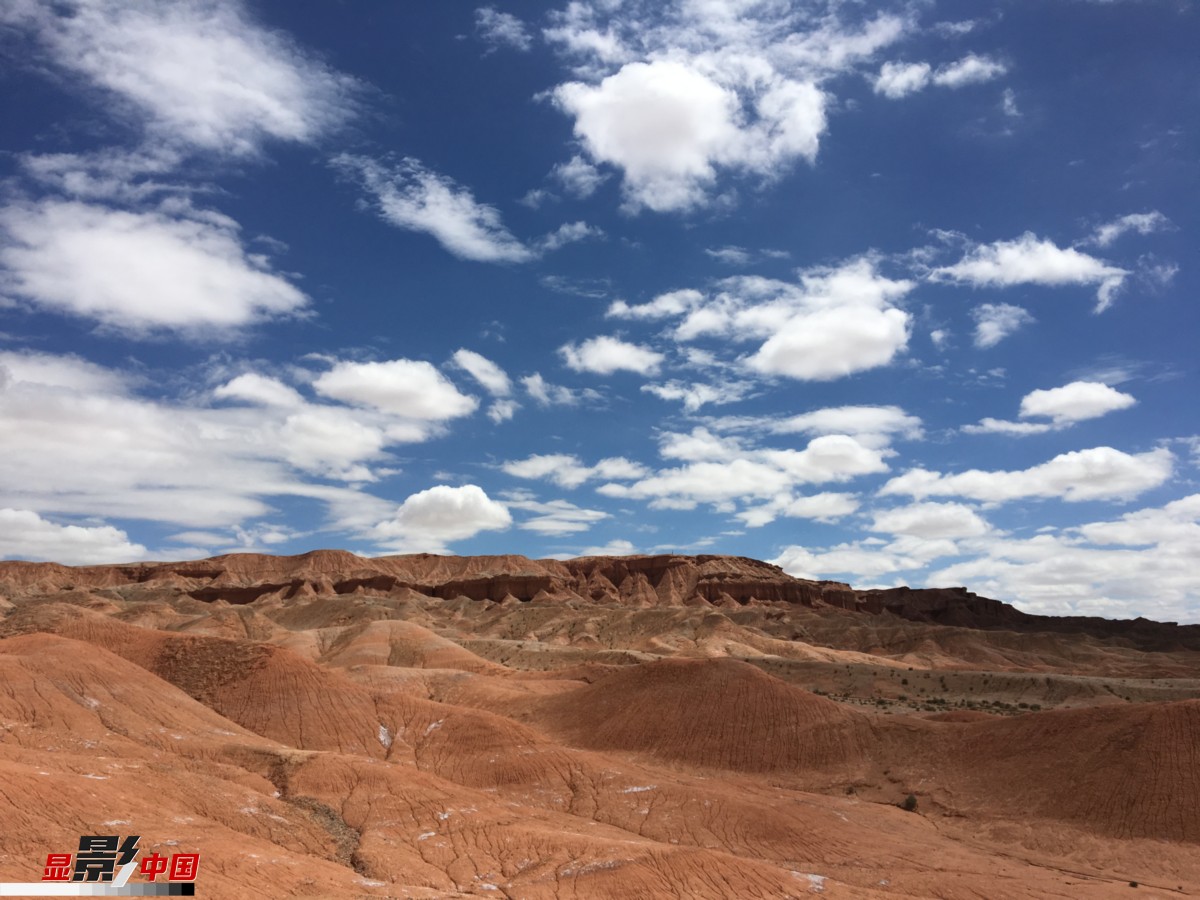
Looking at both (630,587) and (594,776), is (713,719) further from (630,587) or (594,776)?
(630,587)

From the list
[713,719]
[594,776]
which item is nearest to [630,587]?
[713,719]

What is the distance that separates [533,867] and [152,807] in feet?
41.6

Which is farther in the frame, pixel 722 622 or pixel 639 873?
pixel 722 622

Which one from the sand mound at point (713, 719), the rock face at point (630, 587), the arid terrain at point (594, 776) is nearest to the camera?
the arid terrain at point (594, 776)

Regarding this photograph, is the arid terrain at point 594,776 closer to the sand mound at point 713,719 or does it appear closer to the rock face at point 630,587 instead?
the sand mound at point 713,719

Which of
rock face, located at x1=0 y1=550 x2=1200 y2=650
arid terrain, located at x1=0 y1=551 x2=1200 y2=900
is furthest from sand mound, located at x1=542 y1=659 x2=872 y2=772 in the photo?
rock face, located at x1=0 y1=550 x2=1200 y2=650

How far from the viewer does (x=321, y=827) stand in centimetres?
3059

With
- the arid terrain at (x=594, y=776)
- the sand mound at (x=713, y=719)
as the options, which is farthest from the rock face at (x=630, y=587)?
the sand mound at (x=713, y=719)

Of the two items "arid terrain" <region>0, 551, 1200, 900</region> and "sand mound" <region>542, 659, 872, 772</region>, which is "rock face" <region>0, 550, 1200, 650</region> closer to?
"arid terrain" <region>0, 551, 1200, 900</region>

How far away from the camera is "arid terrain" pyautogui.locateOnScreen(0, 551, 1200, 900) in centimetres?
2644

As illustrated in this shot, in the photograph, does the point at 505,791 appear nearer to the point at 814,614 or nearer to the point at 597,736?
the point at 597,736

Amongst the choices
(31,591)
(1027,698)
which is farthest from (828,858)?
(31,591)

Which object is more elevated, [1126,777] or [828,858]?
[1126,777]

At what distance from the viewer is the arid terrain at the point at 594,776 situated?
1041 inches
